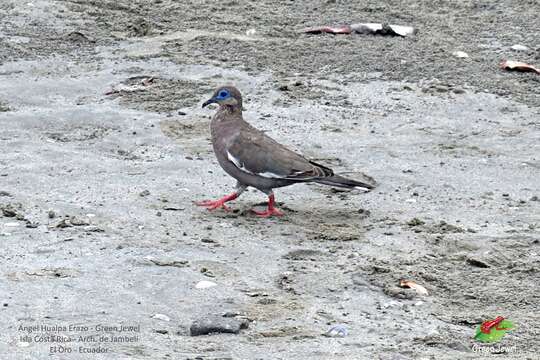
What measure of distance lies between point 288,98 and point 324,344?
4.87 m

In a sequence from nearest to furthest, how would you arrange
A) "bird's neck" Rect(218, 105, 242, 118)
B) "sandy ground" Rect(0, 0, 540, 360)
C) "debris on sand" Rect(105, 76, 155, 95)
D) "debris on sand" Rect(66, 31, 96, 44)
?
"sandy ground" Rect(0, 0, 540, 360), "bird's neck" Rect(218, 105, 242, 118), "debris on sand" Rect(105, 76, 155, 95), "debris on sand" Rect(66, 31, 96, 44)

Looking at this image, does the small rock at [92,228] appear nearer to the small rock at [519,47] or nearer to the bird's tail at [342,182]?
the bird's tail at [342,182]

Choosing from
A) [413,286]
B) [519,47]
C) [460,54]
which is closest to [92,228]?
[413,286]

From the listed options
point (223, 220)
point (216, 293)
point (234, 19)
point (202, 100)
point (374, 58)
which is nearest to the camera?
point (216, 293)

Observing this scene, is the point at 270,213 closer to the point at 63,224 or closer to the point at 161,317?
the point at 63,224

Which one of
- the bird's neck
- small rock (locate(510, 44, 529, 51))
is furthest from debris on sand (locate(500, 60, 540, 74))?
the bird's neck

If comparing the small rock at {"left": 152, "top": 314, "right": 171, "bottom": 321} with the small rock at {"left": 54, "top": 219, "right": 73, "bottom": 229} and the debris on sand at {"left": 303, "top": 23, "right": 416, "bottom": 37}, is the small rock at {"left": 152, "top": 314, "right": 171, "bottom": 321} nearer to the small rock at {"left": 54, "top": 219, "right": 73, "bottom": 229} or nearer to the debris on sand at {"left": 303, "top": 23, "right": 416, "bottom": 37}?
the small rock at {"left": 54, "top": 219, "right": 73, "bottom": 229}

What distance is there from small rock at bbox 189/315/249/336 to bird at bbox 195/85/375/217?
2098 millimetres

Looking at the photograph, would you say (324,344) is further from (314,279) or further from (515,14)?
(515,14)

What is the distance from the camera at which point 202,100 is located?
10.1 metres

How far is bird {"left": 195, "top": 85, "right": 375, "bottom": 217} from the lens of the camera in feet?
25.7

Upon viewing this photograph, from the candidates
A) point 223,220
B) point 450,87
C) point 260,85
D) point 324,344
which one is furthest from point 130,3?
point 324,344

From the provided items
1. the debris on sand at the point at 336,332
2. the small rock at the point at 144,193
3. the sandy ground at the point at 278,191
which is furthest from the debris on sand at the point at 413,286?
the small rock at the point at 144,193

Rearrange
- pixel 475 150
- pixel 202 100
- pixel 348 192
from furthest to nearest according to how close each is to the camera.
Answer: pixel 202 100 → pixel 475 150 → pixel 348 192
